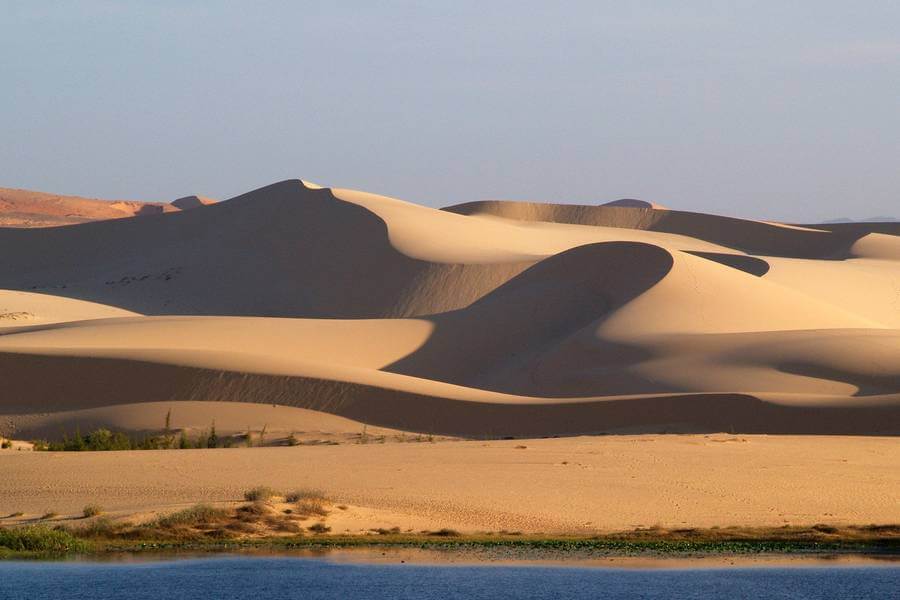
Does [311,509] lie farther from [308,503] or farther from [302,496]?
[302,496]

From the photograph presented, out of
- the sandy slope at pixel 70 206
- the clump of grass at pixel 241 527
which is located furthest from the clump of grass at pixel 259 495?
the sandy slope at pixel 70 206

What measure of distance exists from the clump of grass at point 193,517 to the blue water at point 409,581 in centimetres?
197

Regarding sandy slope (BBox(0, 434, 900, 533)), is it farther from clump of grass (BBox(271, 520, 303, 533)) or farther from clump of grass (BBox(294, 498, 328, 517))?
clump of grass (BBox(271, 520, 303, 533))

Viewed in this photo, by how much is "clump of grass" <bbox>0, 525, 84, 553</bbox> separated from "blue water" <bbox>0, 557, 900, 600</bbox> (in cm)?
79

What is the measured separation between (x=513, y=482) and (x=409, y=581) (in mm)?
6885

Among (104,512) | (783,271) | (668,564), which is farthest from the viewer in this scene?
(783,271)

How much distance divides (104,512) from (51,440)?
42.0 ft

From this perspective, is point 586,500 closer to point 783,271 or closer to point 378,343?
point 378,343

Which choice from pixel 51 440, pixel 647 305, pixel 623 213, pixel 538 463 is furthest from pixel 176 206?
pixel 538 463

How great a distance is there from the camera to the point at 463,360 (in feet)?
152

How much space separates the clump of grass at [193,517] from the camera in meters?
20.5

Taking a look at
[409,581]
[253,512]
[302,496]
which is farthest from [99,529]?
[409,581]

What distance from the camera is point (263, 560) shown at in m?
18.8

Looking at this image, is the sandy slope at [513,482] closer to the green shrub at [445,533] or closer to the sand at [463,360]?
the sand at [463,360]
